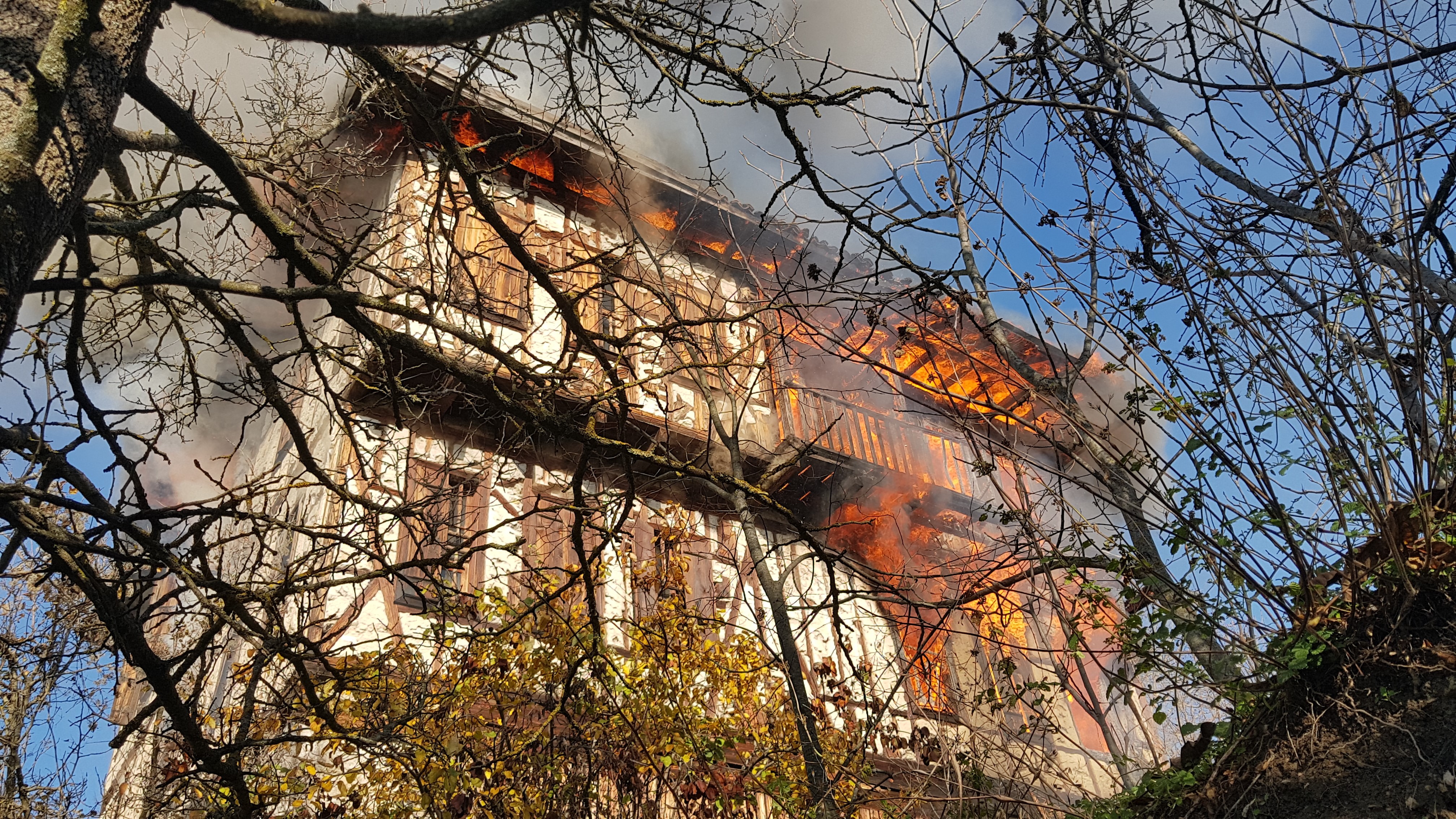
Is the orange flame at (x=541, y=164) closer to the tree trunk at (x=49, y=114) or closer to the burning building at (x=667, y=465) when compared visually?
the burning building at (x=667, y=465)

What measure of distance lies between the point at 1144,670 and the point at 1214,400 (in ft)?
4.55

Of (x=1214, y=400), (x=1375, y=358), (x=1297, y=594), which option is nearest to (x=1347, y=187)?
(x=1375, y=358)

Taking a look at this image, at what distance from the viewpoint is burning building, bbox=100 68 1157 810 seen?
4227mm

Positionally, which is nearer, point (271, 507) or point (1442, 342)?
point (1442, 342)

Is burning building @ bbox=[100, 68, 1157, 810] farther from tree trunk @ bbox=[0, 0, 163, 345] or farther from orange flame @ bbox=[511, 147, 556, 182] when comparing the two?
tree trunk @ bbox=[0, 0, 163, 345]

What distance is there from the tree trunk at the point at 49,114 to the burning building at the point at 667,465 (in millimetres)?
1167

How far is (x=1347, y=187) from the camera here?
3.83m

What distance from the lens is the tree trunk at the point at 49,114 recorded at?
89.1 inches

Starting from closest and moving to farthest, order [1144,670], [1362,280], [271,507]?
1. [1362,280]
2. [1144,670]
3. [271,507]

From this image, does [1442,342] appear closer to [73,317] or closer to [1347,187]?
[1347,187]

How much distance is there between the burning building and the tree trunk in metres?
1.17

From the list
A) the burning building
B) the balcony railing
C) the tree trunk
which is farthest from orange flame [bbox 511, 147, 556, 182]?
the tree trunk

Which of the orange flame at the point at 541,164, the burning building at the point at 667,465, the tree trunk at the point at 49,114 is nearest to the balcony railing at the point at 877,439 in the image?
the burning building at the point at 667,465

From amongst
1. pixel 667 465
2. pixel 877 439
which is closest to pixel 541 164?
pixel 877 439
